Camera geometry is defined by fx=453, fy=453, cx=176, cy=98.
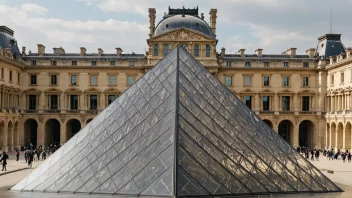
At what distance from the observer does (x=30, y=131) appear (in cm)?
4878

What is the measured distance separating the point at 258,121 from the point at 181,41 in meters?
28.1

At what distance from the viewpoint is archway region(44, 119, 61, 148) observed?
1870 inches

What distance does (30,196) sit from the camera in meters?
14.1

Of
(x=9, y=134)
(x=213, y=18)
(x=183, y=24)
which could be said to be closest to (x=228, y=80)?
(x=213, y=18)

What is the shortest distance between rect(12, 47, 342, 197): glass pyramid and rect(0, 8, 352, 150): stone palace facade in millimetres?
27524

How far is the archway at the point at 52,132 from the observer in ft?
156

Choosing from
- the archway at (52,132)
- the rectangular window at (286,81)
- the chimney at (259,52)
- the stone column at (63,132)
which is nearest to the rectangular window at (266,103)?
the rectangular window at (286,81)

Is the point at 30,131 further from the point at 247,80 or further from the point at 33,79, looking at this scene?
the point at 247,80

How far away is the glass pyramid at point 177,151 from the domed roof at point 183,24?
2790cm

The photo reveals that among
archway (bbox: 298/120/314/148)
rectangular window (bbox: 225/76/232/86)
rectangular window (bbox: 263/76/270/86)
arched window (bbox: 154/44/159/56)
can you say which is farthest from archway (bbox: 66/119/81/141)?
archway (bbox: 298/120/314/148)

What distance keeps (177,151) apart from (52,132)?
126ft

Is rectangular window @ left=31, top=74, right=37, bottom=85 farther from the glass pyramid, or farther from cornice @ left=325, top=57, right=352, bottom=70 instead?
Result: the glass pyramid

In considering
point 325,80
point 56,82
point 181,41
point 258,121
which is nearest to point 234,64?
point 181,41

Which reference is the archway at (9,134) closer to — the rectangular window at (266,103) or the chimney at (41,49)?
the chimney at (41,49)
